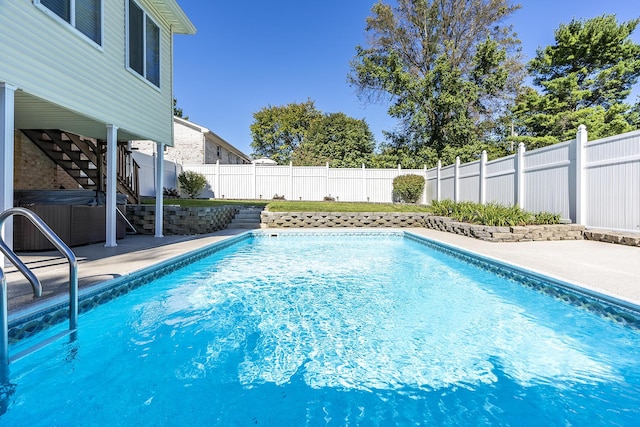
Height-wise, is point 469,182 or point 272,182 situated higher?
point 272,182

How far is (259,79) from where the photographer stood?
88.1 feet

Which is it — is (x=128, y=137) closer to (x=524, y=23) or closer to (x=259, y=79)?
(x=259, y=79)

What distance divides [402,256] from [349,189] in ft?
37.8

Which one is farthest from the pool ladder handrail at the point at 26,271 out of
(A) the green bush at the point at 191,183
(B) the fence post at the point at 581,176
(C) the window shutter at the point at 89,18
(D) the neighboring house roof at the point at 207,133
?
(D) the neighboring house roof at the point at 207,133

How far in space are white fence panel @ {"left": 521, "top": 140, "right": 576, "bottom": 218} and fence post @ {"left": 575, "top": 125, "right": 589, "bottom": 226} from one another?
178mm

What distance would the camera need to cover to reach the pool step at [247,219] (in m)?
11.5

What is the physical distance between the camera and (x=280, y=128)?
36312 millimetres

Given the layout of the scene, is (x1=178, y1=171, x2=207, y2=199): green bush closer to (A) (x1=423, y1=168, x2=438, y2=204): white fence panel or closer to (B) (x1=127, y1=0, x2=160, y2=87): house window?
(B) (x1=127, y1=0, x2=160, y2=87): house window

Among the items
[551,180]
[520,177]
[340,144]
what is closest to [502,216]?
[551,180]

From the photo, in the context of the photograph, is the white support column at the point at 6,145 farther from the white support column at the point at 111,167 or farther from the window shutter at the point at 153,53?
the window shutter at the point at 153,53

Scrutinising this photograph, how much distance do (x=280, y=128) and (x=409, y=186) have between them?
885 inches

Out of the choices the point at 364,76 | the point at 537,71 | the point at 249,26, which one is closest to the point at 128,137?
the point at 249,26

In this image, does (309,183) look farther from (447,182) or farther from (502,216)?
(502,216)

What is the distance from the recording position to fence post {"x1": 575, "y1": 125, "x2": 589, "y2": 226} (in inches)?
286
